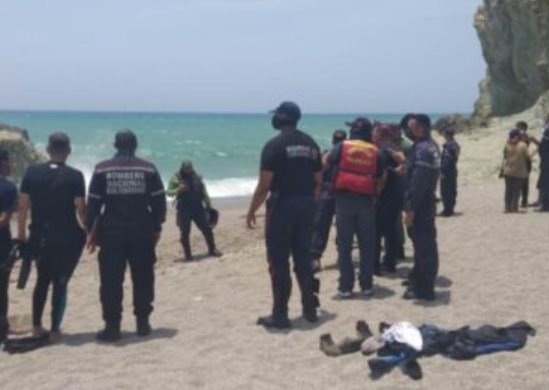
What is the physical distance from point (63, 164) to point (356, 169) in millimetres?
2976

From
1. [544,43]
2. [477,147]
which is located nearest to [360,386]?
[477,147]

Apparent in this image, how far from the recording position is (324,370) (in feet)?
23.5

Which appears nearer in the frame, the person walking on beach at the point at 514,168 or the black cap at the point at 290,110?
the black cap at the point at 290,110

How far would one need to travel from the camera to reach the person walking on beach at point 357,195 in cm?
912

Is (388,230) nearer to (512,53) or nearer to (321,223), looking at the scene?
(321,223)

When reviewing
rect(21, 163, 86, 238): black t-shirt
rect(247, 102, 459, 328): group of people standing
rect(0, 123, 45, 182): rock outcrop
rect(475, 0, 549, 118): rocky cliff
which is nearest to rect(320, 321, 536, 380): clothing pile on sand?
rect(247, 102, 459, 328): group of people standing

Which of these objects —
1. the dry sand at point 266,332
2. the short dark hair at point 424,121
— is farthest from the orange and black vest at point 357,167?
the dry sand at point 266,332

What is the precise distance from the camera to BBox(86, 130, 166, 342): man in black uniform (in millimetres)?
8266

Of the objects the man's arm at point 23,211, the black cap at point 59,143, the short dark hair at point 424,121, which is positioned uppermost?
the short dark hair at point 424,121

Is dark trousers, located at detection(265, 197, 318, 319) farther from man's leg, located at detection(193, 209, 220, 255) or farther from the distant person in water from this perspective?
the distant person in water

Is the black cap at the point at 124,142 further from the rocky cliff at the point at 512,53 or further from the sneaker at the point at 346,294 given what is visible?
the rocky cliff at the point at 512,53

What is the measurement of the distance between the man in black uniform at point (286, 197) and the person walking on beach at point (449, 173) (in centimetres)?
856

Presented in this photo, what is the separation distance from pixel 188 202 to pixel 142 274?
22.8 ft

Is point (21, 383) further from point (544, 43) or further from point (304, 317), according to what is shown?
point (544, 43)
